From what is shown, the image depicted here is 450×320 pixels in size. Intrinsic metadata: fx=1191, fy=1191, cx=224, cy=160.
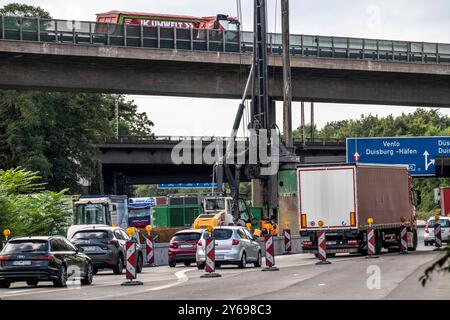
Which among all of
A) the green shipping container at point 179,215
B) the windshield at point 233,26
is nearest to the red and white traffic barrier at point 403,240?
the windshield at point 233,26

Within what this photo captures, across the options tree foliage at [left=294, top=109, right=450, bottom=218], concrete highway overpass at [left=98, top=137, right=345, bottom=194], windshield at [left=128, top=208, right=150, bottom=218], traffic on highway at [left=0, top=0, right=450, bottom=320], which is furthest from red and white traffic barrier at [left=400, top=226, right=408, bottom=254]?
tree foliage at [left=294, top=109, right=450, bottom=218]

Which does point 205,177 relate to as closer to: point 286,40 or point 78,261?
point 286,40

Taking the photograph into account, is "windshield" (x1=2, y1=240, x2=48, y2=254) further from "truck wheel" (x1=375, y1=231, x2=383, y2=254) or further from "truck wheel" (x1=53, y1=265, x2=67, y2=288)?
"truck wheel" (x1=375, y1=231, x2=383, y2=254)

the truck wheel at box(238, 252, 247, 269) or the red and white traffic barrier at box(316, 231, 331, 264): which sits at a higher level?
the red and white traffic barrier at box(316, 231, 331, 264)

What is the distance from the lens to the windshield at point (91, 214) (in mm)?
60094

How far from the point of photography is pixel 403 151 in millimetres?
73000

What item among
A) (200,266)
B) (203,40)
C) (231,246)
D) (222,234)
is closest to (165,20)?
(203,40)

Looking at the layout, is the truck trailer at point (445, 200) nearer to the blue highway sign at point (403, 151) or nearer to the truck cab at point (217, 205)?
the blue highway sign at point (403, 151)

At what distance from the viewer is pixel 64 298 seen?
24.1m

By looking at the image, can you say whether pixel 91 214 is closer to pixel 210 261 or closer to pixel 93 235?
pixel 93 235

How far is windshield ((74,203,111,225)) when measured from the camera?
197 ft

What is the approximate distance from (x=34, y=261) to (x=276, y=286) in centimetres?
587

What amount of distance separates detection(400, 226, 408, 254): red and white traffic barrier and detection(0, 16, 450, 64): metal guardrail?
16.8 meters
